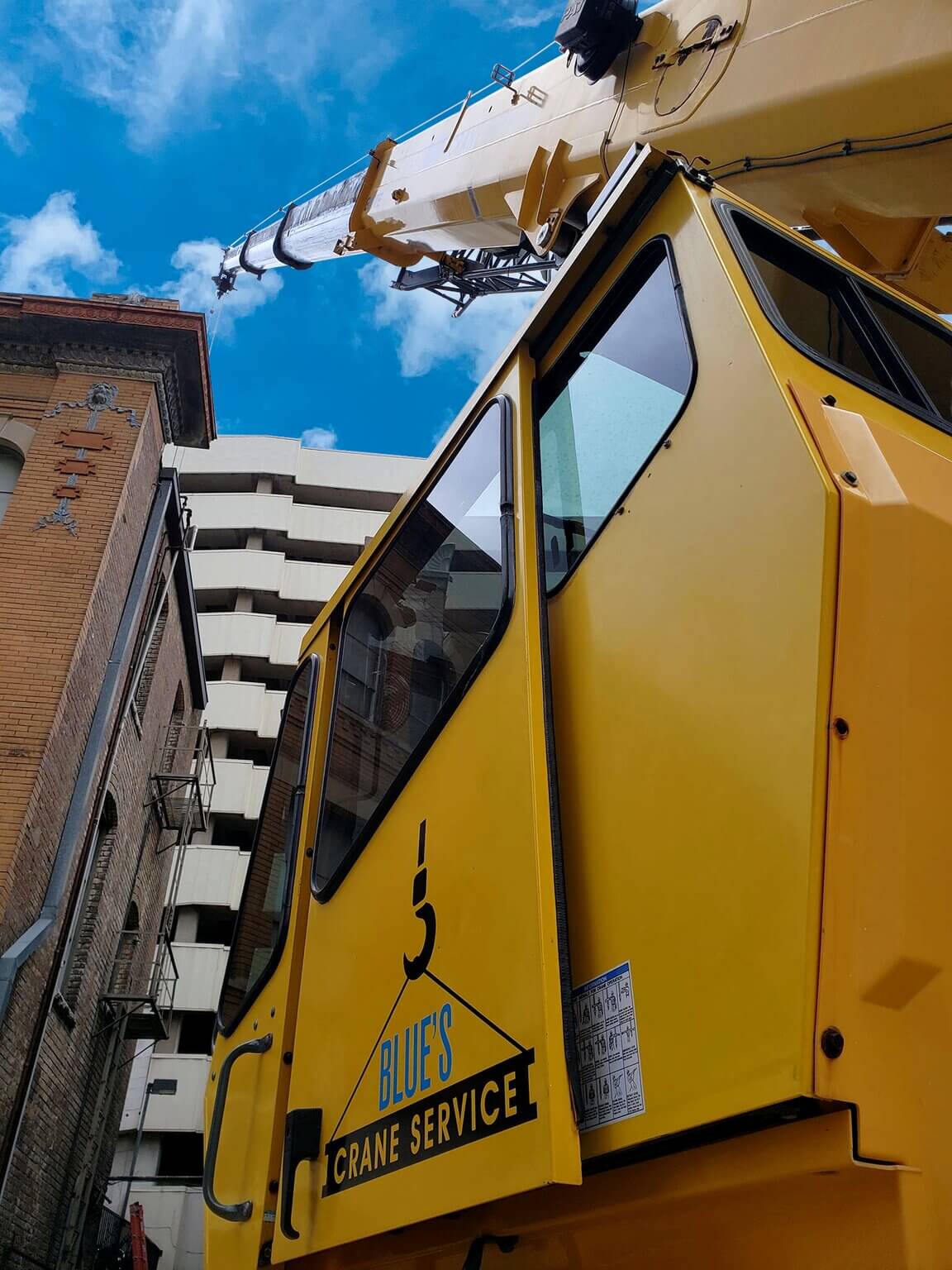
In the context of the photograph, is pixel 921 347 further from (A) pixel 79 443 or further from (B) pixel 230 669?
(B) pixel 230 669

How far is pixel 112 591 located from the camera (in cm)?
1262

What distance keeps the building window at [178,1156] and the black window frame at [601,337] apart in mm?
27871

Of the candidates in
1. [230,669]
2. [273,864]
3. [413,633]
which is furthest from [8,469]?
[230,669]

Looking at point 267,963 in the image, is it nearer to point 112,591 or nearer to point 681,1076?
point 681,1076

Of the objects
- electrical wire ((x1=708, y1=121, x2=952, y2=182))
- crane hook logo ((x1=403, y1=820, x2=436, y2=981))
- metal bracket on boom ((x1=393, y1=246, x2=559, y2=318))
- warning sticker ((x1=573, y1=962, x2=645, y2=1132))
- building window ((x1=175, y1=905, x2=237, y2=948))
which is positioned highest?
building window ((x1=175, y1=905, x2=237, y2=948))

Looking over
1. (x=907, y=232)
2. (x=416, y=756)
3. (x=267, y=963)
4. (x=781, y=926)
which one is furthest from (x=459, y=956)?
(x=907, y=232)

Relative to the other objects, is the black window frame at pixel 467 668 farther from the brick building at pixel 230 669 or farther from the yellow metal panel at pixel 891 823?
the brick building at pixel 230 669

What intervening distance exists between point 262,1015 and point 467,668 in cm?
170

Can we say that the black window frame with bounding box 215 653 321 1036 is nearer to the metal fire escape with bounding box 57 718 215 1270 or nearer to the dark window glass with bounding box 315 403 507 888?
the dark window glass with bounding box 315 403 507 888

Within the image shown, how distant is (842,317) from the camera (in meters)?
2.64

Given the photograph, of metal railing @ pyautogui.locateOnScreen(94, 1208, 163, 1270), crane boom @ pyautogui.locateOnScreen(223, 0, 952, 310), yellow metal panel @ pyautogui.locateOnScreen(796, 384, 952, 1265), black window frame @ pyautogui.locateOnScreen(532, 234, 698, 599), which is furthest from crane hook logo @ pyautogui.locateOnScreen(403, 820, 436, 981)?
metal railing @ pyautogui.locateOnScreen(94, 1208, 163, 1270)

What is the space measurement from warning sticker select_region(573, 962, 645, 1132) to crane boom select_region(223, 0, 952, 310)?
2.21 meters

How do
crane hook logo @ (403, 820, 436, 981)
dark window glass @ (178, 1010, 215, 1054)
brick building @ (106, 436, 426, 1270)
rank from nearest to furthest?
crane hook logo @ (403, 820, 436, 981) < brick building @ (106, 436, 426, 1270) < dark window glass @ (178, 1010, 215, 1054)

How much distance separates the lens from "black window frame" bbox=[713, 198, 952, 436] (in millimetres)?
2109
